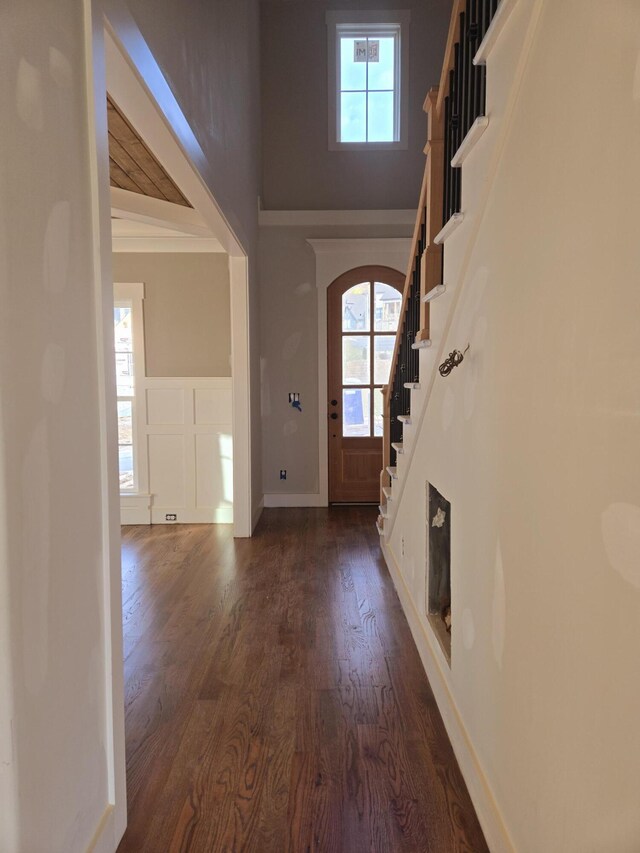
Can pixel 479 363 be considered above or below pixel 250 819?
above

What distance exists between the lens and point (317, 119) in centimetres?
607

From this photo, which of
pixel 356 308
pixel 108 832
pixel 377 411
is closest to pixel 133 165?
A: pixel 108 832

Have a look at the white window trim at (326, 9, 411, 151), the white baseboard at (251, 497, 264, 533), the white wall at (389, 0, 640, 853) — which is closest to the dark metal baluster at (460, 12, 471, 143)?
the white wall at (389, 0, 640, 853)

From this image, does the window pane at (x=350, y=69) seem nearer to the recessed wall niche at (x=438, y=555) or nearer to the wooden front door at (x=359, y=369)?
the wooden front door at (x=359, y=369)

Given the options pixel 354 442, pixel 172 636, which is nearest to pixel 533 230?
pixel 172 636

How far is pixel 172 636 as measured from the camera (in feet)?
10.2

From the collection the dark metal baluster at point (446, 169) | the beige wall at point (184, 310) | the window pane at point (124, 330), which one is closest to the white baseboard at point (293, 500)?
the beige wall at point (184, 310)

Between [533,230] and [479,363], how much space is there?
0.52 m

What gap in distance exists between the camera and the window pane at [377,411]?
615 centimetres

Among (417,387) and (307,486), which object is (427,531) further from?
(307,486)

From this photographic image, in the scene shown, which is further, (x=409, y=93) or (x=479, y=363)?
(x=409, y=93)

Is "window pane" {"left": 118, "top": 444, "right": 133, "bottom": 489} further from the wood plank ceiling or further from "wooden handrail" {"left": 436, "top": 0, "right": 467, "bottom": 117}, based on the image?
"wooden handrail" {"left": 436, "top": 0, "right": 467, "bottom": 117}

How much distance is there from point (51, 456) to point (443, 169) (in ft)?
6.64

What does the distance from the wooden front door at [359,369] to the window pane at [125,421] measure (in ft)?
6.29
